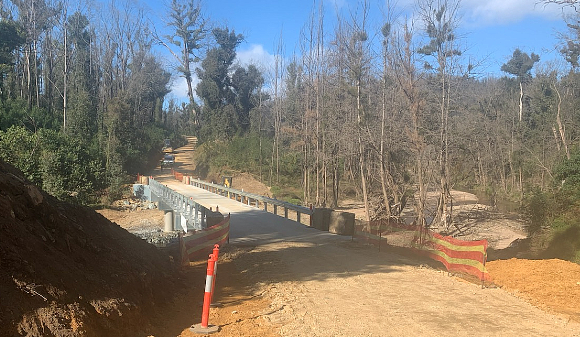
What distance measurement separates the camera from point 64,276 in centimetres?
587

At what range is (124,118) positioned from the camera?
51.8 meters

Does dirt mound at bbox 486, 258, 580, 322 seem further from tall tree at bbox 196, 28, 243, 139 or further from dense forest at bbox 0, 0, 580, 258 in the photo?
tall tree at bbox 196, 28, 243, 139

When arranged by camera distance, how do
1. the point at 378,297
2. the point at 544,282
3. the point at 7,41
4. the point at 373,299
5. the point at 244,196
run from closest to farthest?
the point at 373,299, the point at 378,297, the point at 544,282, the point at 244,196, the point at 7,41

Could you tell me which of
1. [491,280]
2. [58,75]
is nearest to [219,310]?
[491,280]

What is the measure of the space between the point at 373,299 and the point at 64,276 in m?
4.74

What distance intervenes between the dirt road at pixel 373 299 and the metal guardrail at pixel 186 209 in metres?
4.47

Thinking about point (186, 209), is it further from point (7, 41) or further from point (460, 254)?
point (7, 41)

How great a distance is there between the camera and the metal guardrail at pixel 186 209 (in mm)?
18062

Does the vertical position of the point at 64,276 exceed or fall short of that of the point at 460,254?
it exceeds it

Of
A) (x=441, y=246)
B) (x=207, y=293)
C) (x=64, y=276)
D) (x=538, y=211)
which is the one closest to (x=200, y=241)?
(x=207, y=293)

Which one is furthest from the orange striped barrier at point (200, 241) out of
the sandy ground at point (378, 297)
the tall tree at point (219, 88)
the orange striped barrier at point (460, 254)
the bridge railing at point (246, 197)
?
the tall tree at point (219, 88)

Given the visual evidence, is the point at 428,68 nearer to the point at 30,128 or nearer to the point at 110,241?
the point at 110,241

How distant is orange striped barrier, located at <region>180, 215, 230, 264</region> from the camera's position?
11.4 metres

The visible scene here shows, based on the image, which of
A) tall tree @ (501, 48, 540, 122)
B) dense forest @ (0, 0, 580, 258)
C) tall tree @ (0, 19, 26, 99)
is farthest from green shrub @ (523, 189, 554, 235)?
tall tree @ (501, 48, 540, 122)
